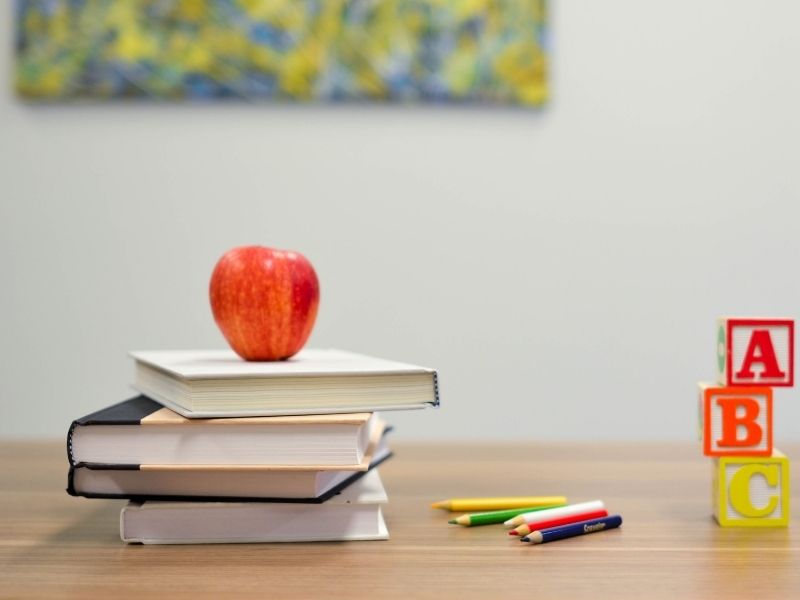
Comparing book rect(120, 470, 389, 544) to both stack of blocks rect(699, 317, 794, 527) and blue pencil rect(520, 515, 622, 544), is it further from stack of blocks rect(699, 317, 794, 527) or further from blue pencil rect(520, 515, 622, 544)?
stack of blocks rect(699, 317, 794, 527)

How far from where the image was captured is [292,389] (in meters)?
0.64

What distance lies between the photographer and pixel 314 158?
6.50 ft

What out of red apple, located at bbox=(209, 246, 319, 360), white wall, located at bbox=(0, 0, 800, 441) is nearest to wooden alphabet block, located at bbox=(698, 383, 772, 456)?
red apple, located at bbox=(209, 246, 319, 360)

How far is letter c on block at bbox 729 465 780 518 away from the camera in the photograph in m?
0.67

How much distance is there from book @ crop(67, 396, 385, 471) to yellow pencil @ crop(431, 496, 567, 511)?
0.41 ft

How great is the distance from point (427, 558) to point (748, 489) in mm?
283

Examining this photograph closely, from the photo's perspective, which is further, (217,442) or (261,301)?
(261,301)

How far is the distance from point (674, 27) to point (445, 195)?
0.67 metres

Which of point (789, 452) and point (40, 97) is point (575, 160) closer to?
point (789, 452)

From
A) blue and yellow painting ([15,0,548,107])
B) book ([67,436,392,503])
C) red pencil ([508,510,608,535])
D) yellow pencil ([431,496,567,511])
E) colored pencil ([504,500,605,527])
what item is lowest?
yellow pencil ([431,496,567,511])

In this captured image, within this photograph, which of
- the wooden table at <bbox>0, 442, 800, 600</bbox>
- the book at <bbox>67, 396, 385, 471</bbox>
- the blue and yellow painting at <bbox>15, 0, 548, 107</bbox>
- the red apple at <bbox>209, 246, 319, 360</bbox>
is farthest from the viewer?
the blue and yellow painting at <bbox>15, 0, 548, 107</bbox>

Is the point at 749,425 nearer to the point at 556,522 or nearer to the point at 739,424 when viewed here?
the point at 739,424

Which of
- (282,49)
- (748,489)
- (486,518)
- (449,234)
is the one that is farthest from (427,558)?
(282,49)

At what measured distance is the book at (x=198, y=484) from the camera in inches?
24.3
